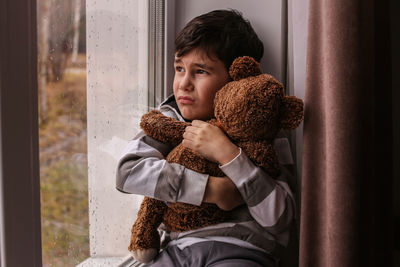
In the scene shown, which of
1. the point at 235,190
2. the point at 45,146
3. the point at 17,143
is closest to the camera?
the point at 17,143

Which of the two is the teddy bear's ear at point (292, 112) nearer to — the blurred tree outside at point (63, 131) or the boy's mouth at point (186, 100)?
the boy's mouth at point (186, 100)

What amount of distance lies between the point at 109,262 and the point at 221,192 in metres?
0.48

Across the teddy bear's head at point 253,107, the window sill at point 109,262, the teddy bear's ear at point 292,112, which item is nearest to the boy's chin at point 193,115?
the teddy bear's head at point 253,107

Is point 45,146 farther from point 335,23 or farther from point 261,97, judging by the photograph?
point 335,23

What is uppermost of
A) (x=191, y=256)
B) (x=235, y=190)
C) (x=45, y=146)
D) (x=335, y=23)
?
(x=335, y=23)

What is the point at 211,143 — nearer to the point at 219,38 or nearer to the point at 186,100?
the point at 186,100

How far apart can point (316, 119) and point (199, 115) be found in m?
0.34

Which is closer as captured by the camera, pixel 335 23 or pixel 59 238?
pixel 335 23

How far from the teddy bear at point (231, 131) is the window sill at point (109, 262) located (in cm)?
14

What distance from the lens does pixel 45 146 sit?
2.60 feet

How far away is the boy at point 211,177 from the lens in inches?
34.0

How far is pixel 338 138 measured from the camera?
714 mm

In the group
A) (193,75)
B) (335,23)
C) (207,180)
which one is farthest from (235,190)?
(335,23)

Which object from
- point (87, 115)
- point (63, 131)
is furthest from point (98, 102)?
point (63, 131)
